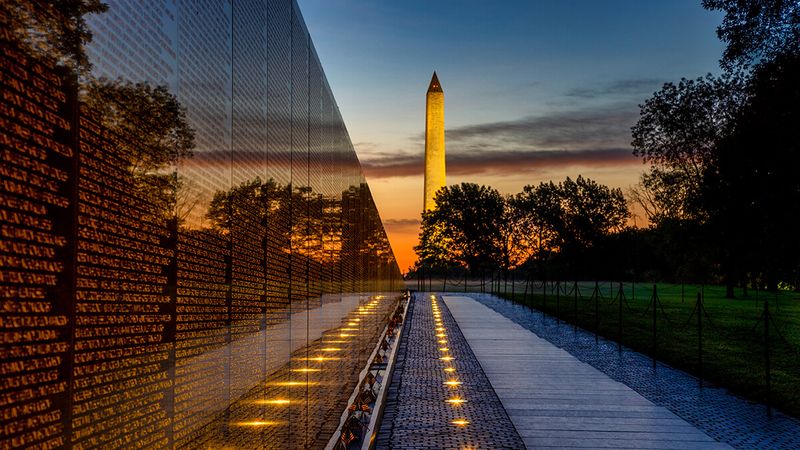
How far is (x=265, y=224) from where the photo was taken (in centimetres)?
444

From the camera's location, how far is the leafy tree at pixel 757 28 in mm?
14469

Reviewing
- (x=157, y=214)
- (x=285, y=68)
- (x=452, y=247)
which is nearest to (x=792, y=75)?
(x=285, y=68)

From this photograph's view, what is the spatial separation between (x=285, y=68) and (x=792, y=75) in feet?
38.6

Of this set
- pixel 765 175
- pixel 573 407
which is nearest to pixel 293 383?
pixel 573 407

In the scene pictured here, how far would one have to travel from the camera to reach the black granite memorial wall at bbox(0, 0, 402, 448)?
5.49ft

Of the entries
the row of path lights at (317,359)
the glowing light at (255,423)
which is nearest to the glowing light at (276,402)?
the row of path lights at (317,359)

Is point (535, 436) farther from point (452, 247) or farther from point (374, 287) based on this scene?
point (452, 247)

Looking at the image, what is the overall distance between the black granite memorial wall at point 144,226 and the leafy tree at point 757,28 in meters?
12.6

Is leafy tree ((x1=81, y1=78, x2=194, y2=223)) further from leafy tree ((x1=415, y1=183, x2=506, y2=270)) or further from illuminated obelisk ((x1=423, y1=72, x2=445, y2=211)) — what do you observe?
leafy tree ((x1=415, y1=183, x2=506, y2=270))

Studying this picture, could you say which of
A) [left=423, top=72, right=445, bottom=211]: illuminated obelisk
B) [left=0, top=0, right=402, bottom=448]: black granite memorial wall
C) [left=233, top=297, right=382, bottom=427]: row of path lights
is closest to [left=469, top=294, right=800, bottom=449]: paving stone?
[left=233, top=297, right=382, bottom=427]: row of path lights

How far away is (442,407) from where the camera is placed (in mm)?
10039

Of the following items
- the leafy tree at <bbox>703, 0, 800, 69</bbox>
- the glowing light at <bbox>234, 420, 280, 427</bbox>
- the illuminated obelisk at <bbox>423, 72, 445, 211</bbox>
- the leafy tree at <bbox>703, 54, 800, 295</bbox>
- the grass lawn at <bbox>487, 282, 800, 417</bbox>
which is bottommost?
the grass lawn at <bbox>487, 282, 800, 417</bbox>

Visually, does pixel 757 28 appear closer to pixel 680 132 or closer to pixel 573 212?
pixel 680 132

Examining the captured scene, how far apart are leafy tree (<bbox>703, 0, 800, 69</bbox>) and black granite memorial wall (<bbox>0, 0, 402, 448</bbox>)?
12.6 metres
